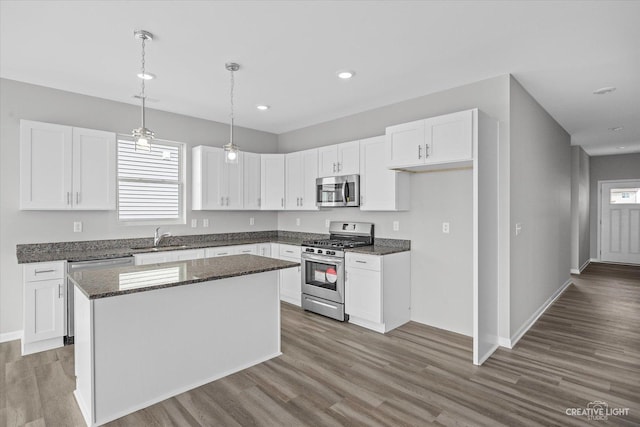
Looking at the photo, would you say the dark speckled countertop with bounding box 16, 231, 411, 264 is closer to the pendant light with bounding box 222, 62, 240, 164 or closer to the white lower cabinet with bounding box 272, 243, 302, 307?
the white lower cabinet with bounding box 272, 243, 302, 307

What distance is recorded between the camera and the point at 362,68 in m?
3.42

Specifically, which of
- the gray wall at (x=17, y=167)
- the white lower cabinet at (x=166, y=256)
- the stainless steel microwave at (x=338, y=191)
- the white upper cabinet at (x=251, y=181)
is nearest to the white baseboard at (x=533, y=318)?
the stainless steel microwave at (x=338, y=191)

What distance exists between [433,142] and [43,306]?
431 centimetres

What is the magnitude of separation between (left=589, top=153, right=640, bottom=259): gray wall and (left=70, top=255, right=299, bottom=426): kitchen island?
967cm

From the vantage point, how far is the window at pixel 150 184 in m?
4.47

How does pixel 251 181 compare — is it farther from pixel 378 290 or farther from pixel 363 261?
pixel 378 290

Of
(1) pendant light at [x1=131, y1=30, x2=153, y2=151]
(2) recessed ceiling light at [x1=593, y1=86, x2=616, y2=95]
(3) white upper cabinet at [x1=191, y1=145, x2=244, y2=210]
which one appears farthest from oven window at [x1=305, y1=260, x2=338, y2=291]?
(2) recessed ceiling light at [x1=593, y1=86, x2=616, y2=95]

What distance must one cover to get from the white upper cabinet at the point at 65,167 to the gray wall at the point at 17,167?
262 millimetres

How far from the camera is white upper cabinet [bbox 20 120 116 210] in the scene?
3.53m

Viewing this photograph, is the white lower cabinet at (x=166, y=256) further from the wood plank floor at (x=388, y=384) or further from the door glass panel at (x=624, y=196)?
the door glass panel at (x=624, y=196)

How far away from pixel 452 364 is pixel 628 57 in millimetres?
3287

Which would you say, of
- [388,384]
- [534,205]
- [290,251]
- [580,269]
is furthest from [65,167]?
[580,269]

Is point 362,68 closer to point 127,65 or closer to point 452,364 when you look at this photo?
point 127,65

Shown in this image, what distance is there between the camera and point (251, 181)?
555 cm
